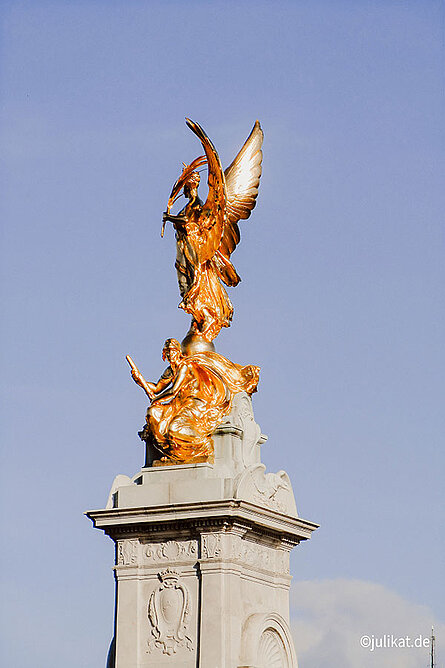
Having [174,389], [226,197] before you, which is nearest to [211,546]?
[174,389]

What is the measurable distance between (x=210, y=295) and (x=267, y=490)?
3.59 meters

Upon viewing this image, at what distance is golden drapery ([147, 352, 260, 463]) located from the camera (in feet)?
93.8

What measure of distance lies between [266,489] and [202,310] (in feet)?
10.9

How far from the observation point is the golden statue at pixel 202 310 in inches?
1131

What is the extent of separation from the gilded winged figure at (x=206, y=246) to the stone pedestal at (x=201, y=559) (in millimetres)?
1678

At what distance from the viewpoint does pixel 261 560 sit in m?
28.9

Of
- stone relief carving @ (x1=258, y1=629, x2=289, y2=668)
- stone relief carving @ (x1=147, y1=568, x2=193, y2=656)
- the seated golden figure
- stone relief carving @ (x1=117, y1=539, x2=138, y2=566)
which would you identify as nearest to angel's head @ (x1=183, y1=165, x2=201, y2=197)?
the seated golden figure

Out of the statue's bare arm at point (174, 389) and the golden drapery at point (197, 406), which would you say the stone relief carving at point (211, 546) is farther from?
the statue's bare arm at point (174, 389)

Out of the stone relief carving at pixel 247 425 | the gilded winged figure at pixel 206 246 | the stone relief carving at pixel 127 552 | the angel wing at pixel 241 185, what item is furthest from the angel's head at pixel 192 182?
the stone relief carving at pixel 127 552

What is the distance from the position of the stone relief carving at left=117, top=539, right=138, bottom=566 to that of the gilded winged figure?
3490 millimetres

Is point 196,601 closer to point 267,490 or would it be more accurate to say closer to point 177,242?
point 267,490

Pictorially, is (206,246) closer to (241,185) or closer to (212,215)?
(212,215)

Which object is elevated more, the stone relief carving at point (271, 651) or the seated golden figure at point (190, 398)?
the seated golden figure at point (190, 398)

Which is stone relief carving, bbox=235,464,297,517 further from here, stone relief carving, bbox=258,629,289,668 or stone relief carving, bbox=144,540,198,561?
stone relief carving, bbox=258,629,289,668
